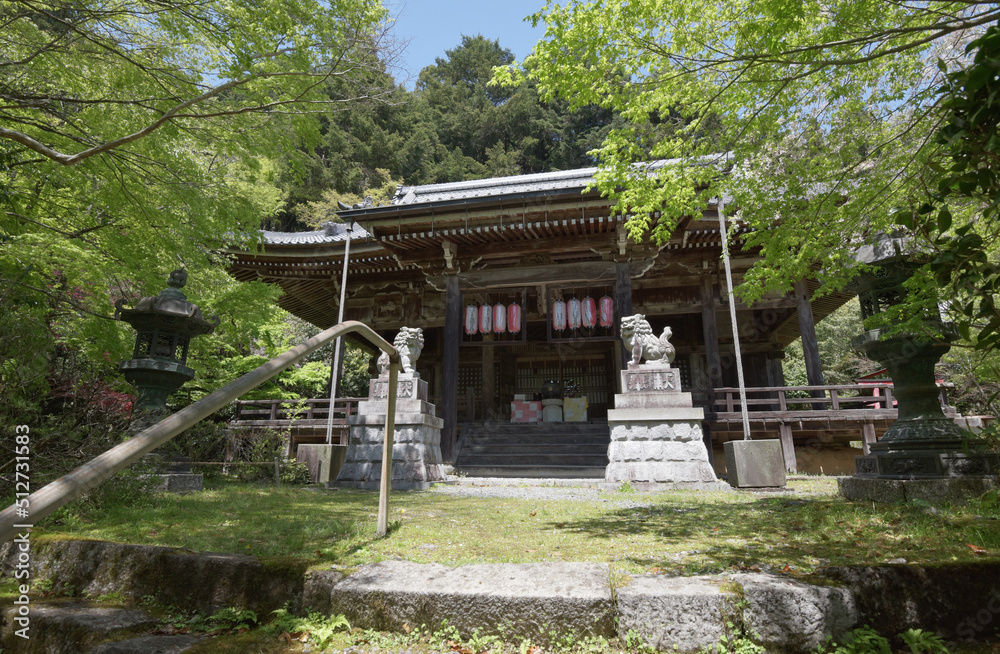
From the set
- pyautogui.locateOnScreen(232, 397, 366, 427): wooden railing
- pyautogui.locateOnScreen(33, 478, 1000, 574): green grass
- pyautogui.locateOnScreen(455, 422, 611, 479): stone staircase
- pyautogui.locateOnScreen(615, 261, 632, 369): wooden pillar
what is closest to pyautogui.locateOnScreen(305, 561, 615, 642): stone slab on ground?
pyautogui.locateOnScreen(33, 478, 1000, 574): green grass

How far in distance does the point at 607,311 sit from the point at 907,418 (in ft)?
25.9

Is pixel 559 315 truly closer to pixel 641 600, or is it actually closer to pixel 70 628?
pixel 641 600

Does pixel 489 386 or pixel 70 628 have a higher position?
pixel 489 386

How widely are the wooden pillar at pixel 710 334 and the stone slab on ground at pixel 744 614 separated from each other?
10821 mm

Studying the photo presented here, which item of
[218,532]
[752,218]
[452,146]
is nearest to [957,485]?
[752,218]

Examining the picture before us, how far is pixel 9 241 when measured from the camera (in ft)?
A: 16.8

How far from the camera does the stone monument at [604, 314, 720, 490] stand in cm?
821

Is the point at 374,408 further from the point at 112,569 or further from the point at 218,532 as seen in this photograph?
the point at 112,569

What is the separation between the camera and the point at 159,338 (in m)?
6.71

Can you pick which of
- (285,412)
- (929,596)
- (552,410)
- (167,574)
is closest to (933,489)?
(929,596)

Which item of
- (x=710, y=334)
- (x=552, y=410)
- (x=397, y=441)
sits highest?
(x=710, y=334)

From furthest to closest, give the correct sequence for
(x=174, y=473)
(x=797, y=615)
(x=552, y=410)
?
(x=552, y=410) < (x=174, y=473) < (x=797, y=615)

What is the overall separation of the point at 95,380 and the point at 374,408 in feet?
14.7

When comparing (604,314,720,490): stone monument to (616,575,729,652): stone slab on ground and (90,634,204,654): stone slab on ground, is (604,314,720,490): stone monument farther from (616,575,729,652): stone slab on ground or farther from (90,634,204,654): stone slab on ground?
(90,634,204,654): stone slab on ground
